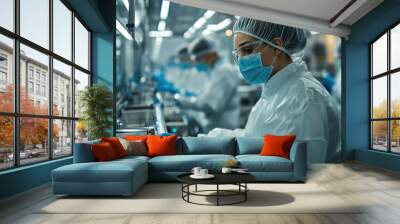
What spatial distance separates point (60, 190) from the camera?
4375mm

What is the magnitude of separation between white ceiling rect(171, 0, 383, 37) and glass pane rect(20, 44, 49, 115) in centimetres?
298

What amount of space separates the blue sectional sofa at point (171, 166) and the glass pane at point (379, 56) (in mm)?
3659

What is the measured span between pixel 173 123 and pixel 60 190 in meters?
7.69

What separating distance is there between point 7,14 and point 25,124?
1.40 metres

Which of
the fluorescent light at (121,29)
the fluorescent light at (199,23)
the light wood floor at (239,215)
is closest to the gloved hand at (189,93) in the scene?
the fluorescent light at (199,23)

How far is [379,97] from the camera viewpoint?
820cm

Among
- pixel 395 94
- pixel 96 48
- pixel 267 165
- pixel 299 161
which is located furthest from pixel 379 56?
pixel 96 48

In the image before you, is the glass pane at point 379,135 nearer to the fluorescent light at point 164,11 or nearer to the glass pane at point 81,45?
the glass pane at point 81,45

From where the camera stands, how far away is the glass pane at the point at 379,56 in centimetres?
792

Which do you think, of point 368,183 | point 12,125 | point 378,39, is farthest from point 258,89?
point 12,125

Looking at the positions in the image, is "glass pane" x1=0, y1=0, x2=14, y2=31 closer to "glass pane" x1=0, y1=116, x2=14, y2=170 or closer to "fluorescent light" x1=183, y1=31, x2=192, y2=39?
"glass pane" x1=0, y1=116, x2=14, y2=170

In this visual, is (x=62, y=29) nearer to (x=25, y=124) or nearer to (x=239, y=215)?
(x=25, y=124)

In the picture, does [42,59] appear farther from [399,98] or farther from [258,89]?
[258,89]

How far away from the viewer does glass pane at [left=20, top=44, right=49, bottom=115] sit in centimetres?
505
